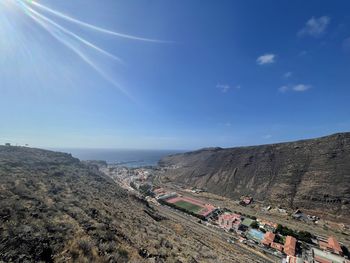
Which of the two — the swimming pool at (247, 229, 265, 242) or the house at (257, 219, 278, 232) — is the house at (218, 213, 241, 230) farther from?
the house at (257, 219, 278, 232)

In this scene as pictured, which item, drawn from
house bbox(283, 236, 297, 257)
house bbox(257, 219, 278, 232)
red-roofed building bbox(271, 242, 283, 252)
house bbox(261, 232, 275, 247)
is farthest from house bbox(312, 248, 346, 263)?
house bbox(257, 219, 278, 232)

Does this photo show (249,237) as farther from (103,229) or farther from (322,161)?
(322,161)

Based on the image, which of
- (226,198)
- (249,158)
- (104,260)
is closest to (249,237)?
(226,198)

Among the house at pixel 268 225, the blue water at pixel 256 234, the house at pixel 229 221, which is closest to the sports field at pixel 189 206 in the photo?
the house at pixel 229 221

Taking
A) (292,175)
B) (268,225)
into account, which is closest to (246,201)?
(292,175)

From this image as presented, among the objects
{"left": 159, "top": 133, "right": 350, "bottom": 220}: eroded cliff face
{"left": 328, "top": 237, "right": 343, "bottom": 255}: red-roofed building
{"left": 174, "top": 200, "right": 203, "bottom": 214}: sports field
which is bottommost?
{"left": 174, "top": 200, "right": 203, "bottom": 214}: sports field

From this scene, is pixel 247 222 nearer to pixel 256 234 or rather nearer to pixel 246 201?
pixel 256 234

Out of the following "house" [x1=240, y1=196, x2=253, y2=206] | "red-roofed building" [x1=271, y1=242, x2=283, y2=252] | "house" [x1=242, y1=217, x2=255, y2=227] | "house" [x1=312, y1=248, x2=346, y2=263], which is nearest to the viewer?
"house" [x1=312, y1=248, x2=346, y2=263]
